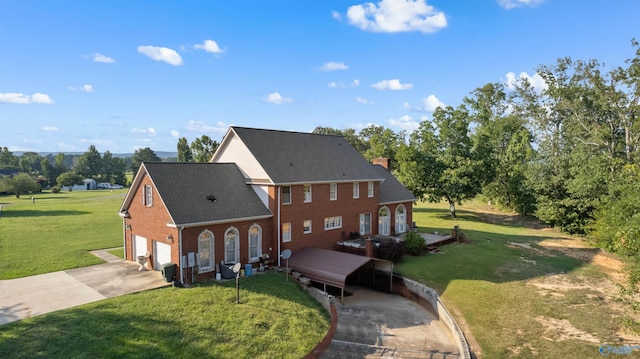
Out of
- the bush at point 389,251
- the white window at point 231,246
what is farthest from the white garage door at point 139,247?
the bush at point 389,251

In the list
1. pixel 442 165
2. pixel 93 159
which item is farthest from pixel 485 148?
pixel 93 159

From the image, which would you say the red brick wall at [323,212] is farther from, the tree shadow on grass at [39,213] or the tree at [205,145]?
the tree at [205,145]

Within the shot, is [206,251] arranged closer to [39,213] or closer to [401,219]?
[401,219]

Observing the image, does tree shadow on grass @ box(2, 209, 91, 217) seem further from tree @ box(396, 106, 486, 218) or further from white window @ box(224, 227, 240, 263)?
tree @ box(396, 106, 486, 218)

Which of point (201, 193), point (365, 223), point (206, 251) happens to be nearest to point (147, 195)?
point (201, 193)

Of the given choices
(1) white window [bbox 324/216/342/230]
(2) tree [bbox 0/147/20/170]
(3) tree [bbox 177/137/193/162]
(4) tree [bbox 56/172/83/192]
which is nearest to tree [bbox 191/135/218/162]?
(3) tree [bbox 177/137/193/162]

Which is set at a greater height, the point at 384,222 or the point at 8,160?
the point at 8,160

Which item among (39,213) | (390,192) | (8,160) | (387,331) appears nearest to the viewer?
(387,331)
